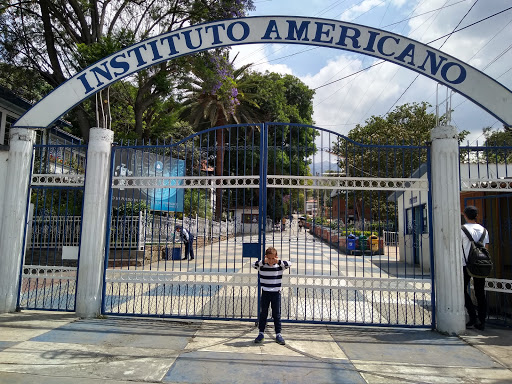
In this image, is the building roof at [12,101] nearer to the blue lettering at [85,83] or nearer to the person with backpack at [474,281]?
the blue lettering at [85,83]

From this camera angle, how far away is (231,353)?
15.3 feet

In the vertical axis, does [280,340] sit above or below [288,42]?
below

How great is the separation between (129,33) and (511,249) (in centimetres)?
1225

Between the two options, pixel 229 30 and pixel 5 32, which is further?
pixel 5 32

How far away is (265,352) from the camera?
4.71m

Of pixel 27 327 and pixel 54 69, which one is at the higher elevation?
pixel 54 69

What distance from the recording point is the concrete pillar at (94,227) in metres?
6.24

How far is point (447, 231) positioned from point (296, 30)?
408cm

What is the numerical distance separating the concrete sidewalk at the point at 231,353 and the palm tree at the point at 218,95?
25.7ft

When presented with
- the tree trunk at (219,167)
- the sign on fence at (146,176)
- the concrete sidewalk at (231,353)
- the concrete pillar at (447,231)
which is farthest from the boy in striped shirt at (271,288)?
the concrete pillar at (447,231)

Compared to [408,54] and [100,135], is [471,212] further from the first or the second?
[100,135]

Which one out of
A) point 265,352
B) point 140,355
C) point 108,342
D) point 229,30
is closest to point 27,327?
point 108,342

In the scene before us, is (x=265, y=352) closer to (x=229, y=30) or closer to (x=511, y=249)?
(x=511, y=249)

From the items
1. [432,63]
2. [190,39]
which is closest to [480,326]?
[432,63]
